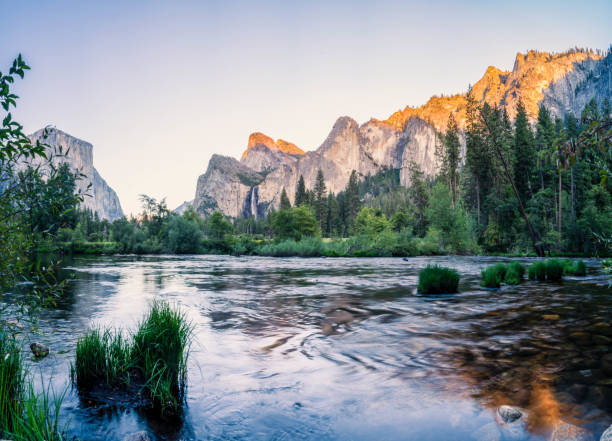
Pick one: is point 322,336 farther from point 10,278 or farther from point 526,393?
point 10,278

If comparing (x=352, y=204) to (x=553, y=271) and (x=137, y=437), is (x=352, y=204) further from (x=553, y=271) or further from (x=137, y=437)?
(x=137, y=437)

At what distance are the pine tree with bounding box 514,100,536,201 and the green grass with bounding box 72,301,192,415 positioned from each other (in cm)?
7172

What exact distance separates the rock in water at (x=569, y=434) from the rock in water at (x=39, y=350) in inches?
382

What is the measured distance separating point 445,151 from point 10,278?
80.3 meters

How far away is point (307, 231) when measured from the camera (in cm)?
8844

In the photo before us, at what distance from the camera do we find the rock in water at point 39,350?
8297 millimetres

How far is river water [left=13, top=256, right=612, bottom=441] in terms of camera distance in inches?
209

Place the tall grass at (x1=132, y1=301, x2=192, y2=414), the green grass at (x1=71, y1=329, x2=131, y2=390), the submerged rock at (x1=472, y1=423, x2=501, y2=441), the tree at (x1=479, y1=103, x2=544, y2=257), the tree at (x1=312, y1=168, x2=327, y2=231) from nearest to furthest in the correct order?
the submerged rock at (x1=472, y1=423, x2=501, y2=441) < the tall grass at (x1=132, y1=301, x2=192, y2=414) < the green grass at (x1=71, y1=329, x2=131, y2=390) < the tree at (x1=479, y1=103, x2=544, y2=257) < the tree at (x1=312, y1=168, x2=327, y2=231)

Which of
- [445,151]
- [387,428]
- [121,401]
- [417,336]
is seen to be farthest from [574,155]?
[445,151]

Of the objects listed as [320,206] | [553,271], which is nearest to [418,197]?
[320,206]

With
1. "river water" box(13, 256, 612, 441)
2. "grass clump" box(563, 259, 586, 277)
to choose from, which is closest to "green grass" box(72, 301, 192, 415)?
"river water" box(13, 256, 612, 441)

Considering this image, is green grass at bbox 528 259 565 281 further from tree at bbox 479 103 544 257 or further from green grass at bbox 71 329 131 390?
green grass at bbox 71 329 131 390

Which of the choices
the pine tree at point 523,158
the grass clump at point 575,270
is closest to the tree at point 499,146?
the grass clump at point 575,270

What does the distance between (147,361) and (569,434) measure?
5975 millimetres
